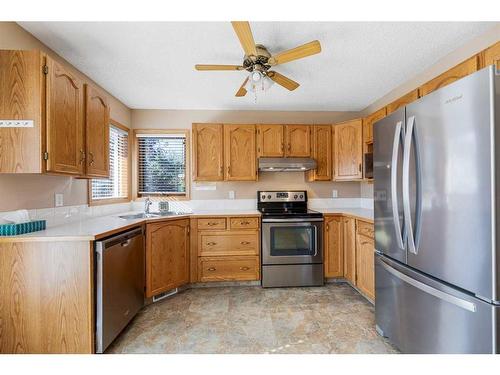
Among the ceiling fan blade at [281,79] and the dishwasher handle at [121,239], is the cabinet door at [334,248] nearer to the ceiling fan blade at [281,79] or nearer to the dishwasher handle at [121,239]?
→ the ceiling fan blade at [281,79]

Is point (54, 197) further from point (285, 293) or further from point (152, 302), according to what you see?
point (285, 293)

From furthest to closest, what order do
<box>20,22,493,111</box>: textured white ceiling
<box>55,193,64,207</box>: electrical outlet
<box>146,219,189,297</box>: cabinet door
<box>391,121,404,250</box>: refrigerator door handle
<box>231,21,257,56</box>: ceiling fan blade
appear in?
<box>146,219,189,297</box>: cabinet door → <box>55,193,64,207</box>: electrical outlet → <box>20,22,493,111</box>: textured white ceiling → <box>391,121,404,250</box>: refrigerator door handle → <box>231,21,257,56</box>: ceiling fan blade

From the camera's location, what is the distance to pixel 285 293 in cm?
274

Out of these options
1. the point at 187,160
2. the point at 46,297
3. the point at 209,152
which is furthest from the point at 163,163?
the point at 46,297

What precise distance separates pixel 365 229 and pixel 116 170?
3050 mm

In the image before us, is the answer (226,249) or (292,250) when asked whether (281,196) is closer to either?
(292,250)

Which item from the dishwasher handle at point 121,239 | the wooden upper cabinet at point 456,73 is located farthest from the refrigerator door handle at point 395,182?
the dishwasher handle at point 121,239

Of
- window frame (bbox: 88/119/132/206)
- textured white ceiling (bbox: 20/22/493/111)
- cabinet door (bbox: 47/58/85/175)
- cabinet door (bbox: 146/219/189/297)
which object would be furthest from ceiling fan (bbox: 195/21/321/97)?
window frame (bbox: 88/119/132/206)

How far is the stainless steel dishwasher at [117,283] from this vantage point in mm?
1605

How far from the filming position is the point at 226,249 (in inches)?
114

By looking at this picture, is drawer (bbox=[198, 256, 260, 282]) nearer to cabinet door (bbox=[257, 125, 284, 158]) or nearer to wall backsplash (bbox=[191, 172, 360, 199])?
wall backsplash (bbox=[191, 172, 360, 199])

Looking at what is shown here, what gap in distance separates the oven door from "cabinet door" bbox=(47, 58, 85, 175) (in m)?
1.93

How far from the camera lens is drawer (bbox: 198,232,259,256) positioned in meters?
2.88
